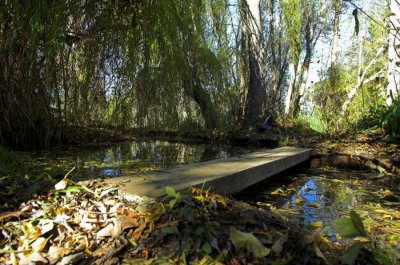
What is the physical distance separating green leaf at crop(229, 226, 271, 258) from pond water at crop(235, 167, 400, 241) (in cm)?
58

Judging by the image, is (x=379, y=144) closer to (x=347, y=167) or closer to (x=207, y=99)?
(x=347, y=167)

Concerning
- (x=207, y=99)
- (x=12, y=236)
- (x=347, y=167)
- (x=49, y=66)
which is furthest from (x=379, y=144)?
(x=12, y=236)

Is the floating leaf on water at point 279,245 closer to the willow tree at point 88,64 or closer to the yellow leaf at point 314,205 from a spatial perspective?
the yellow leaf at point 314,205

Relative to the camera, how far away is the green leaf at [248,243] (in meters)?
1.05

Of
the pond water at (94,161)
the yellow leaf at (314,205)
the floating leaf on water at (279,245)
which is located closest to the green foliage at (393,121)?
the pond water at (94,161)

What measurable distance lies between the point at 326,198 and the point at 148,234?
1533mm

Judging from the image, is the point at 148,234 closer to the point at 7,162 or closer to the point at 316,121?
the point at 7,162

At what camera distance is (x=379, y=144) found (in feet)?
13.9

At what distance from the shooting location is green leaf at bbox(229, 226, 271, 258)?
3.45ft

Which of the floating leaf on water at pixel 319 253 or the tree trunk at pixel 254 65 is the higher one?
the tree trunk at pixel 254 65

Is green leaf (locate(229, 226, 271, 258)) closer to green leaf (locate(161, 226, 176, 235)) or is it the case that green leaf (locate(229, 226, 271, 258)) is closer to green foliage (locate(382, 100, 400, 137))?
green leaf (locate(161, 226, 176, 235))

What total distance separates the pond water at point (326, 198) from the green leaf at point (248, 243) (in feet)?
Answer: 1.90

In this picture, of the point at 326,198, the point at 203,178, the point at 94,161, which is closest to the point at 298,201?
the point at 326,198

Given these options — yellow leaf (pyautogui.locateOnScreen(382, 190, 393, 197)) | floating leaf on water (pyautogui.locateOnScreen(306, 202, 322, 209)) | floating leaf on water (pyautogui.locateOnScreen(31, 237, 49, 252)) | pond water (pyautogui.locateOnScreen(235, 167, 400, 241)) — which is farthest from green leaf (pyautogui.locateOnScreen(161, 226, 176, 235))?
yellow leaf (pyautogui.locateOnScreen(382, 190, 393, 197))
